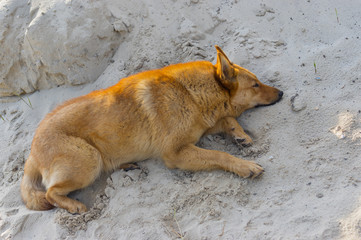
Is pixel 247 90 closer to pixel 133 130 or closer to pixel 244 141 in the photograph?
pixel 244 141

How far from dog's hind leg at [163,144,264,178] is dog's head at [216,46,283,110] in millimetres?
954

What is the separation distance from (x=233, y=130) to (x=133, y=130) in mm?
1367

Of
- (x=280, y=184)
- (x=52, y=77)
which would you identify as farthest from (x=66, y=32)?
(x=280, y=184)

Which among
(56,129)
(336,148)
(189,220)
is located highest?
(56,129)

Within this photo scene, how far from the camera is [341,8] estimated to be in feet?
17.7

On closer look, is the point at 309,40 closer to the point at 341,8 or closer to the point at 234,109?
the point at 341,8

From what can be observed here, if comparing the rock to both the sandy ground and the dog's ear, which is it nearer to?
the sandy ground

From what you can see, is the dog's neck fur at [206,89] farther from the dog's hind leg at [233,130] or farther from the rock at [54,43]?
the rock at [54,43]

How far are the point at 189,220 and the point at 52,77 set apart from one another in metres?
3.78

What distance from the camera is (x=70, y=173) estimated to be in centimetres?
416

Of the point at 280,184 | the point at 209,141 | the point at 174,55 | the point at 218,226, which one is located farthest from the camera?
the point at 174,55

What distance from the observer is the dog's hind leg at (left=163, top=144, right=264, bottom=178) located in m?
3.89

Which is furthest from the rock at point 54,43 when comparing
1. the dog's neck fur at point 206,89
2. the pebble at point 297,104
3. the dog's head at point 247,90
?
the pebble at point 297,104

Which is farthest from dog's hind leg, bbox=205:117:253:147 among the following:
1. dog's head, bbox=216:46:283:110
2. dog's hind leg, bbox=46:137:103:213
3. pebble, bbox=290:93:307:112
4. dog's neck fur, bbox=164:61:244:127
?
dog's hind leg, bbox=46:137:103:213
